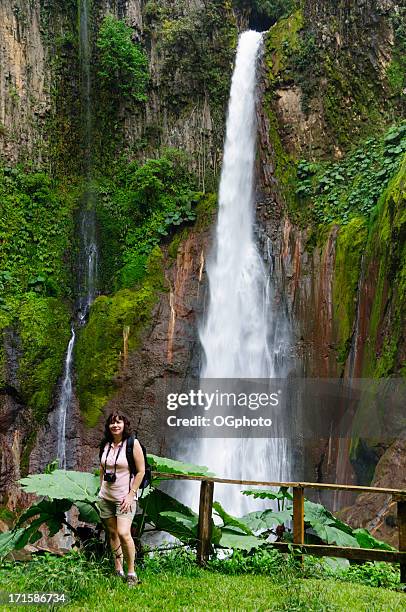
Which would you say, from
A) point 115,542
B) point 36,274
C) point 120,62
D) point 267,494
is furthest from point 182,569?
point 120,62

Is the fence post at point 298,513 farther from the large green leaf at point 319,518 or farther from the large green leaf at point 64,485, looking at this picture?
the large green leaf at point 64,485

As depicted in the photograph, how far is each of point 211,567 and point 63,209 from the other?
46.1ft

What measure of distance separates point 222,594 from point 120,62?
55.6ft

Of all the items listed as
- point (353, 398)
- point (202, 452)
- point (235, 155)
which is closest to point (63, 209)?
point (235, 155)

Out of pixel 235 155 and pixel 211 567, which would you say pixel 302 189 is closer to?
pixel 235 155

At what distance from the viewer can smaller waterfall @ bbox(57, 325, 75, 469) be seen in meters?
13.1

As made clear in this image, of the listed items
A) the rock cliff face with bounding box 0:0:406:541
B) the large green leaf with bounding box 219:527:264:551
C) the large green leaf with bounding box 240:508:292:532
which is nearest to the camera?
the large green leaf with bounding box 219:527:264:551

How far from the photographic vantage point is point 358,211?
12930 millimetres

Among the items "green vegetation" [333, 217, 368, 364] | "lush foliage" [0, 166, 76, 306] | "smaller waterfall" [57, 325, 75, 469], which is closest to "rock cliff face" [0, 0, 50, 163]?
"lush foliage" [0, 166, 76, 306]

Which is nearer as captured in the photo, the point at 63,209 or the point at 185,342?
the point at 185,342

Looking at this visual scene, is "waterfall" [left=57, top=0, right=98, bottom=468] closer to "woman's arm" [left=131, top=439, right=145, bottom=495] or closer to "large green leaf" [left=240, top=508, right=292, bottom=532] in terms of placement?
"large green leaf" [left=240, top=508, right=292, bottom=532]

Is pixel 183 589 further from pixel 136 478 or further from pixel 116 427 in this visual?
pixel 116 427

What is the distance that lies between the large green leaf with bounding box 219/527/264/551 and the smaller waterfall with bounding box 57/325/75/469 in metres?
8.89

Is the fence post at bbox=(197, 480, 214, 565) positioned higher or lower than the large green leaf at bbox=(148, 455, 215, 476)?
lower
